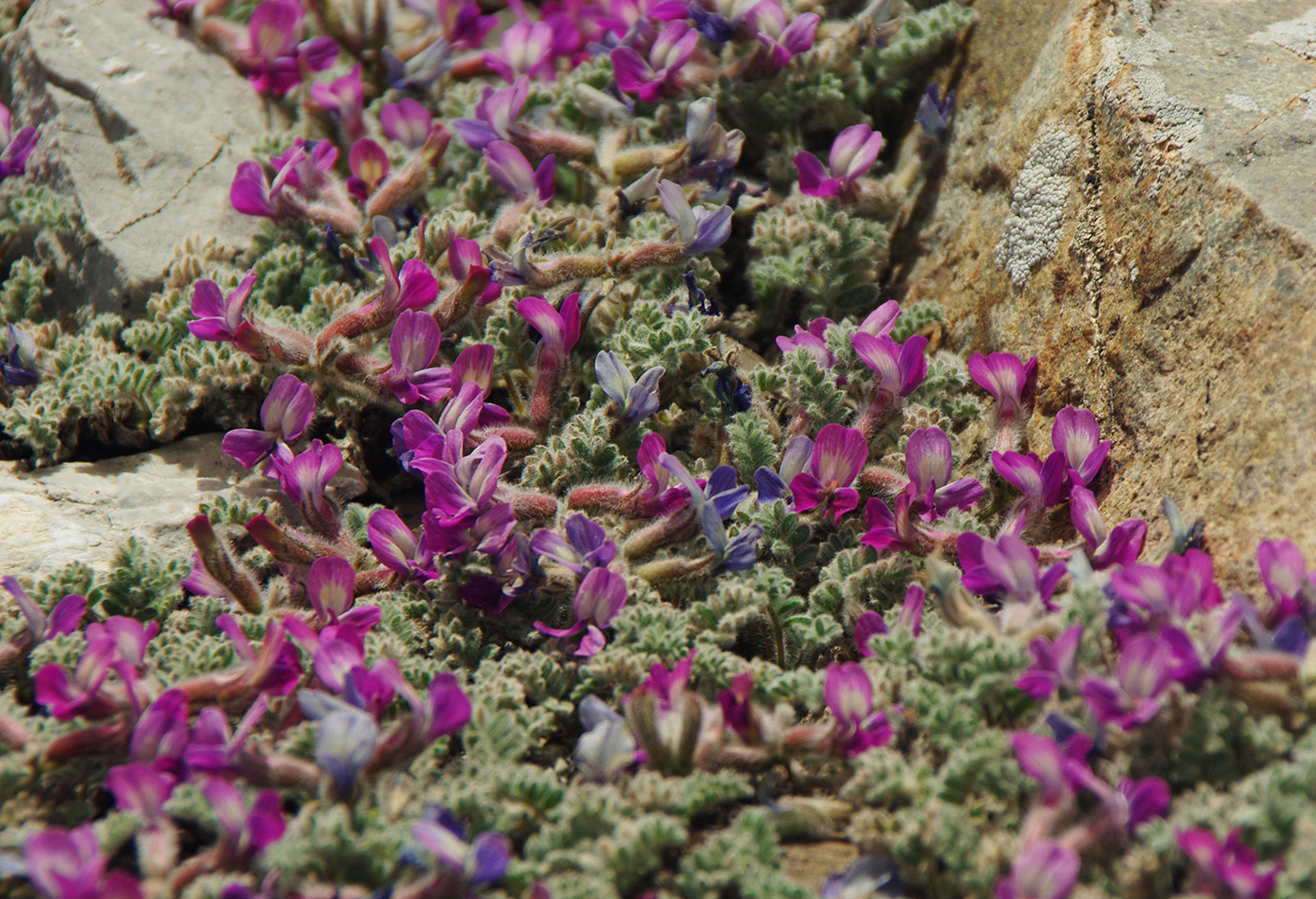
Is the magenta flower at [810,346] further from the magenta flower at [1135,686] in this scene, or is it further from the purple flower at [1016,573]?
the magenta flower at [1135,686]

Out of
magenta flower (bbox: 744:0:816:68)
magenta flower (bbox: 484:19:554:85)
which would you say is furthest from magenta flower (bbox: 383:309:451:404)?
magenta flower (bbox: 744:0:816:68)

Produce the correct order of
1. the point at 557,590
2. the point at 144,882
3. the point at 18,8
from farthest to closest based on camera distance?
the point at 18,8
the point at 557,590
the point at 144,882

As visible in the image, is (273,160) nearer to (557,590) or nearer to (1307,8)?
(557,590)

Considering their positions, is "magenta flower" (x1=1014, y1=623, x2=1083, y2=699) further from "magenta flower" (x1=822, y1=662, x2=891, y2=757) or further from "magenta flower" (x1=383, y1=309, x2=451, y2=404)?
"magenta flower" (x1=383, y1=309, x2=451, y2=404)

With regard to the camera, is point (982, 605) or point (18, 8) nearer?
point (982, 605)

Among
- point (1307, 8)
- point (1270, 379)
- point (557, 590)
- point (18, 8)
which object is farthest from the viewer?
point (18, 8)

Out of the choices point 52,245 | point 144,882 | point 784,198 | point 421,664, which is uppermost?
point 784,198

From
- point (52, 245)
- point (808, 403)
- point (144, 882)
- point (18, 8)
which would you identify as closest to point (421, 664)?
point (144, 882)
